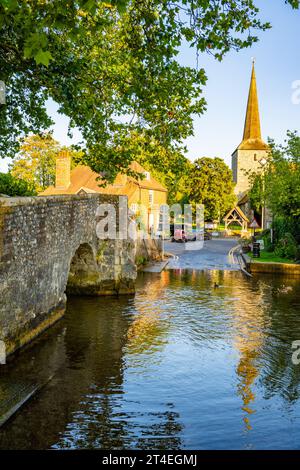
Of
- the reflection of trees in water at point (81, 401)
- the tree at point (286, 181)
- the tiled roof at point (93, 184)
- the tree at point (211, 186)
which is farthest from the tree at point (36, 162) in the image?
the reflection of trees in water at point (81, 401)

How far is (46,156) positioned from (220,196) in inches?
1123

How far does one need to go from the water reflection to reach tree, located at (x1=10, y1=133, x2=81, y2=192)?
1760 inches

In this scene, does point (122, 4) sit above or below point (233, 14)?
below

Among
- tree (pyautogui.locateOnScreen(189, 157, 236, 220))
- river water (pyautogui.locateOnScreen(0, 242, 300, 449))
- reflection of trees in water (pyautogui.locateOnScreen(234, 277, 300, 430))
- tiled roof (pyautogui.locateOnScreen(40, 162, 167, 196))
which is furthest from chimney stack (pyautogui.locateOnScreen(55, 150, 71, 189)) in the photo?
tree (pyautogui.locateOnScreen(189, 157, 236, 220))

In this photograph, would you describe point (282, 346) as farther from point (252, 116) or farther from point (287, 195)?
point (252, 116)

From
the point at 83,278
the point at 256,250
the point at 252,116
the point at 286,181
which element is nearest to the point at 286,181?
the point at 286,181

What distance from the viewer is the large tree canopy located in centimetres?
1075

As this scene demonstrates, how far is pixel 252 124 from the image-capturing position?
91.5 m

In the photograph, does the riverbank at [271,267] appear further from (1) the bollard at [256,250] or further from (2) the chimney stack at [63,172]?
(2) the chimney stack at [63,172]

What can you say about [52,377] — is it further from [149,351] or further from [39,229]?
[39,229]

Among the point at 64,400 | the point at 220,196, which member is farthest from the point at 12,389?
the point at 220,196

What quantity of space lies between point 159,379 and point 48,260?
550 centimetres

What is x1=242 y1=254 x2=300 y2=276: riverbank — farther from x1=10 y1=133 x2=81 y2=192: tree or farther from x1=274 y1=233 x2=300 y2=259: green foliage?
x1=10 y1=133 x2=81 y2=192: tree

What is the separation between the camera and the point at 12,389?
10.5 metres
